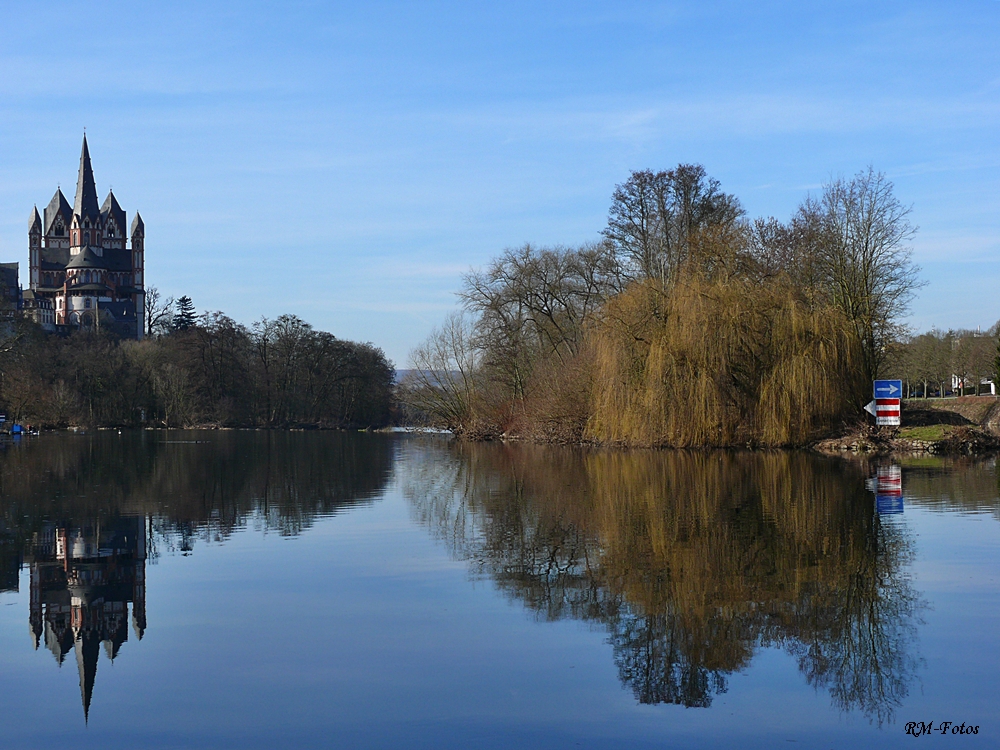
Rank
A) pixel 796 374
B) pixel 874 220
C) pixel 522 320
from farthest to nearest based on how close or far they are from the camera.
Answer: pixel 522 320 < pixel 874 220 < pixel 796 374

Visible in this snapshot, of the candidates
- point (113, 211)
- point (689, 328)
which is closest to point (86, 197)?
point (113, 211)

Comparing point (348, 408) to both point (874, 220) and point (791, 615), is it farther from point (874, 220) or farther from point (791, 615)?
point (791, 615)

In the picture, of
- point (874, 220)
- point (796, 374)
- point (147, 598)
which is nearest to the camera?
point (147, 598)

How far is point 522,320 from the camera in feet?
165

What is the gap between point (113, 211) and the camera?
486 feet

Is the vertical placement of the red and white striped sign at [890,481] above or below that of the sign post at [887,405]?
below

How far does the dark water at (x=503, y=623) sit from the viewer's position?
5777 mm

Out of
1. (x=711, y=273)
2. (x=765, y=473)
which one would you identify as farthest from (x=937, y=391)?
(x=765, y=473)

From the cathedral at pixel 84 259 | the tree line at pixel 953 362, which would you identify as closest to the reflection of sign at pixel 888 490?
the tree line at pixel 953 362

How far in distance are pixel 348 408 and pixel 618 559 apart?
75250 mm

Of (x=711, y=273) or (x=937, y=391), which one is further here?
(x=937, y=391)

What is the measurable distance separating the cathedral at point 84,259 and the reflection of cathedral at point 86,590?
421 feet

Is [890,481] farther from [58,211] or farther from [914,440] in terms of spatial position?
[58,211]

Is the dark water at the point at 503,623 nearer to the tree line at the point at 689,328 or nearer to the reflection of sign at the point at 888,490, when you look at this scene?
the reflection of sign at the point at 888,490
